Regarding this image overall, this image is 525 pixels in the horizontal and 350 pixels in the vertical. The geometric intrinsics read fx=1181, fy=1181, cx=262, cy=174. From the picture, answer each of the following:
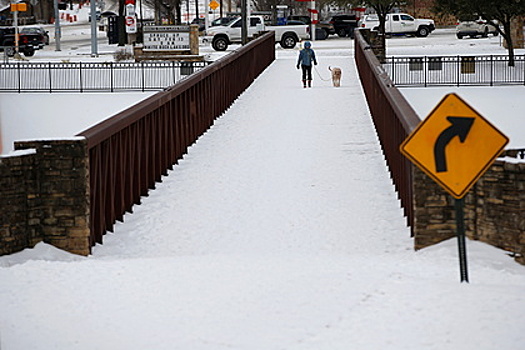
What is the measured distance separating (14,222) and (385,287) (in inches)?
161

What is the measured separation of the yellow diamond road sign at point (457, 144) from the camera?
30.1 feet

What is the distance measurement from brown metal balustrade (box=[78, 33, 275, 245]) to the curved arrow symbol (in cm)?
440

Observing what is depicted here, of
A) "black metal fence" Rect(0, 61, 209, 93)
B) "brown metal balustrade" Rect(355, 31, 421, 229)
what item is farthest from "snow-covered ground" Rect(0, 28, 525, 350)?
"black metal fence" Rect(0, 61, 209, 93)

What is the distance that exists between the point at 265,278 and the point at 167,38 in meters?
38.4

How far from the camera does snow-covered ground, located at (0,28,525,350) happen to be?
27.1 ft

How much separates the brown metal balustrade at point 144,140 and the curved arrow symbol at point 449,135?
4.40 m

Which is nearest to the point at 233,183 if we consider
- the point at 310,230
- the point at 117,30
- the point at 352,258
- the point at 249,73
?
the point at 310,230

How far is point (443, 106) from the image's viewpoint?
29.8 feet

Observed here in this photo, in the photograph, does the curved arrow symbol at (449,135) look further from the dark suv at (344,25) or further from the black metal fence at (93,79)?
the dark suv at (344,25)

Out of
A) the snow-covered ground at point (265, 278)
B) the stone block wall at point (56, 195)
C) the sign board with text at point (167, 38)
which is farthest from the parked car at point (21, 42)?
the stone block wall at point (56, 195)

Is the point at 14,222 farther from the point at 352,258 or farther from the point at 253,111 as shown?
the point at 253,111

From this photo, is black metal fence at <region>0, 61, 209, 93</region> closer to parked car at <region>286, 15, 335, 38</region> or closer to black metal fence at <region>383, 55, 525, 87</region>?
black metal fence at <region>383, 55, 525, 87</region>

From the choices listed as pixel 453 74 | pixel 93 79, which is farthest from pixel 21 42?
pixel 453 74

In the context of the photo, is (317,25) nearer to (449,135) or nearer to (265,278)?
(265,278)
